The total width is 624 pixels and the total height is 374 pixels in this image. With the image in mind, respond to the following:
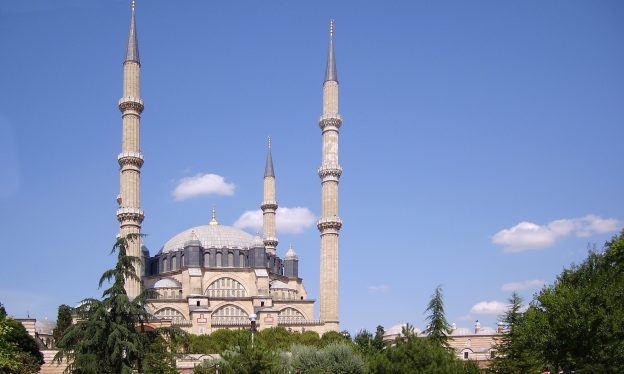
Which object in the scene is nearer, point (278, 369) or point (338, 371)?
point (278, 369)

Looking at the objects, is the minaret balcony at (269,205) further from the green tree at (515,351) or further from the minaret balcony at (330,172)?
the green tree at (515,351)

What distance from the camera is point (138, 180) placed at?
50.6 meters

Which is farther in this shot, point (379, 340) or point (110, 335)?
point (379, 340)

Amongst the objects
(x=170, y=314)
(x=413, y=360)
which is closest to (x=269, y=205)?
(x=170, y=314)

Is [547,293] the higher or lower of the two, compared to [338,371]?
higher

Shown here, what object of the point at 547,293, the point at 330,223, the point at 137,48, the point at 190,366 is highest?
the point at 137,48

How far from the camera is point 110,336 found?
2102 centimetres

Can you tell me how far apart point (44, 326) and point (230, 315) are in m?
12.3

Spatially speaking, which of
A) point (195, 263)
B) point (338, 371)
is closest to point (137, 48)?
point (195, 263)

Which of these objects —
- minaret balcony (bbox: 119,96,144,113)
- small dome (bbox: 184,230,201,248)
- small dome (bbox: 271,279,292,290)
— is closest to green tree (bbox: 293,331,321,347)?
→ small dome (bbox: 271,279,292,290)

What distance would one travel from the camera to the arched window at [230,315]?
5584cm

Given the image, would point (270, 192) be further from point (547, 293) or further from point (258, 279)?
point (547, 293)

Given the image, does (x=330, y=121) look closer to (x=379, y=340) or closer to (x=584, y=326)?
(x=379, y=340)

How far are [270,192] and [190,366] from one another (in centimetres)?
2591
